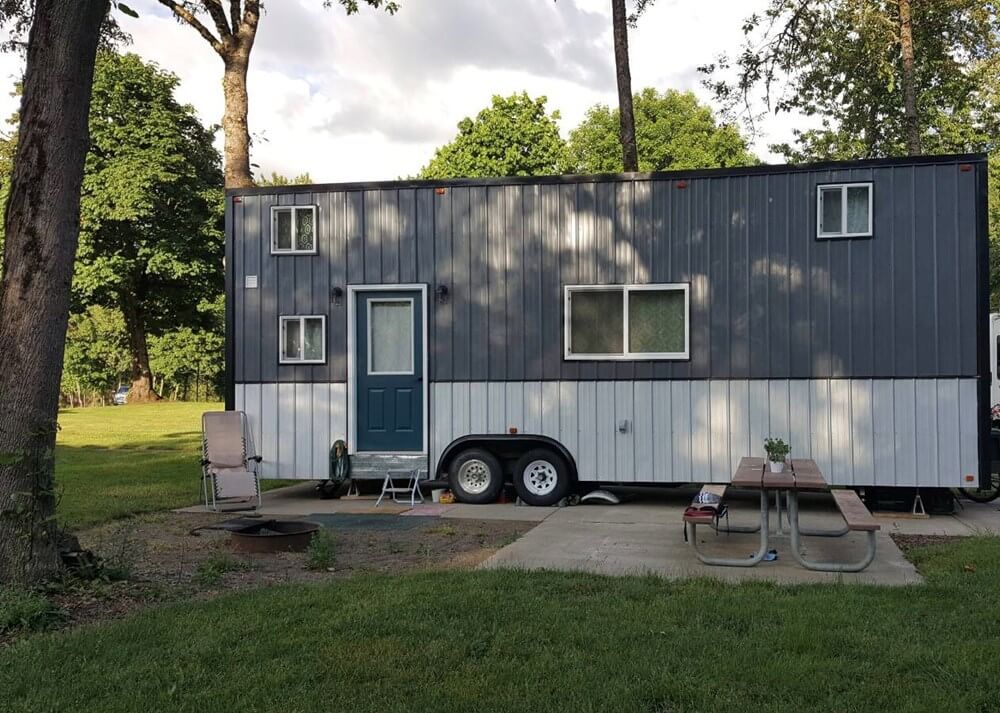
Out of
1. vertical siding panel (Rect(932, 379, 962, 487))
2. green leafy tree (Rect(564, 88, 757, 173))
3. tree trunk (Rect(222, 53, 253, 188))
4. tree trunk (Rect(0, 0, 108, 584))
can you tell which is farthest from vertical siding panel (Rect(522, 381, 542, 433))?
green leafy tree (Rect(564, 88, 757, 173))

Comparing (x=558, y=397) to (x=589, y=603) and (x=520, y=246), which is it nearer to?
(x=520, y=246)

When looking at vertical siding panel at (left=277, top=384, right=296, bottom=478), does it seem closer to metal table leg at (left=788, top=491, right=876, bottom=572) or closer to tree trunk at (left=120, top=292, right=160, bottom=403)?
metal table leg at (left=788, top=491, right=876, bottom=572)

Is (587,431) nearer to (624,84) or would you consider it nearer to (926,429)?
(926,429)

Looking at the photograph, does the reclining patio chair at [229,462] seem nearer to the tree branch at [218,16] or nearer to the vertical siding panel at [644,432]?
the vertical siding panel at [644,432]

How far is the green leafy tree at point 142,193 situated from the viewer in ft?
94.8

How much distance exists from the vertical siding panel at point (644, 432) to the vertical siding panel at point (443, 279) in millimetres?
2116

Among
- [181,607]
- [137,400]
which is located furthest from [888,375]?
[137,400]

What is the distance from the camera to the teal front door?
10.6 meters

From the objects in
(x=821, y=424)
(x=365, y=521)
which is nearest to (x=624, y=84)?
(x=821, y=424)

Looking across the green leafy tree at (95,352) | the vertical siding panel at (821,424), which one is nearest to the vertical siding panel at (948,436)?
the vertical siding panel at (821,424)

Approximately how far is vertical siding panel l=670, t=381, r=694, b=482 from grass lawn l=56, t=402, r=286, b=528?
5301 mm

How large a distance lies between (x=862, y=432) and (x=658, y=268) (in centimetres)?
261

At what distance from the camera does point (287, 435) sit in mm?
10758

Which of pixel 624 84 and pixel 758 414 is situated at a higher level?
pixel 624 84
